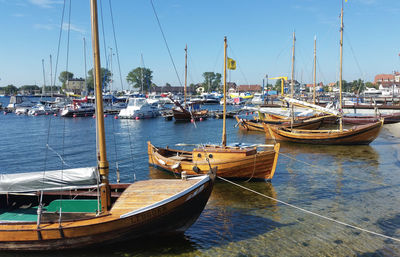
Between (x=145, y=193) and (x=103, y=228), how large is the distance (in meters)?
1.64

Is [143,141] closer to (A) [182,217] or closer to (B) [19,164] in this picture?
(B) [19,164]

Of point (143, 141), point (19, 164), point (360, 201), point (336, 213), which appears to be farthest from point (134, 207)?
point (143, 141)

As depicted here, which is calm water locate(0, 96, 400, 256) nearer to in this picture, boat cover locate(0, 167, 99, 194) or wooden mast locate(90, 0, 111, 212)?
wooden mast locate(90, 0, 111, 212)

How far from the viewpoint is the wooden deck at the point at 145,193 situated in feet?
30.8

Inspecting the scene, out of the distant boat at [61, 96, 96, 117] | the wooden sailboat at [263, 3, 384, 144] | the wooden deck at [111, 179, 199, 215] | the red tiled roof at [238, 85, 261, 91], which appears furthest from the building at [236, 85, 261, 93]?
the wooden deck at [111, 179, 199, 215]

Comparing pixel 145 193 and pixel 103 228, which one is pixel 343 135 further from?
pixel 103 228

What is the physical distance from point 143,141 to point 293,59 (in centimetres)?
2313

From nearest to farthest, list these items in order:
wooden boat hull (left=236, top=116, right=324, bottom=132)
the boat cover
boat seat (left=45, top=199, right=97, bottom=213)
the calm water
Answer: the boat cover, the calm water, boat seat (left=45, top=199, right=97, bottom=213), wooden boat hull (left=236, top=116, right=324, bottom=132)

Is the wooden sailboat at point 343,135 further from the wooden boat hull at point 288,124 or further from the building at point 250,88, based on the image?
the building at point 250,88

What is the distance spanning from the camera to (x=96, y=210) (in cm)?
1015

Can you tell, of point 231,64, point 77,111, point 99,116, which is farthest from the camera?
point 77,111

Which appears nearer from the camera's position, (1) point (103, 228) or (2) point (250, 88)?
(1) point (103, 228)

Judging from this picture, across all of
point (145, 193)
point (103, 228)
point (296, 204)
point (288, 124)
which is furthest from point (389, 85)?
point (103, 228)

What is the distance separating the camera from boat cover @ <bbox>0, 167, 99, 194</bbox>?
9.95 meters
